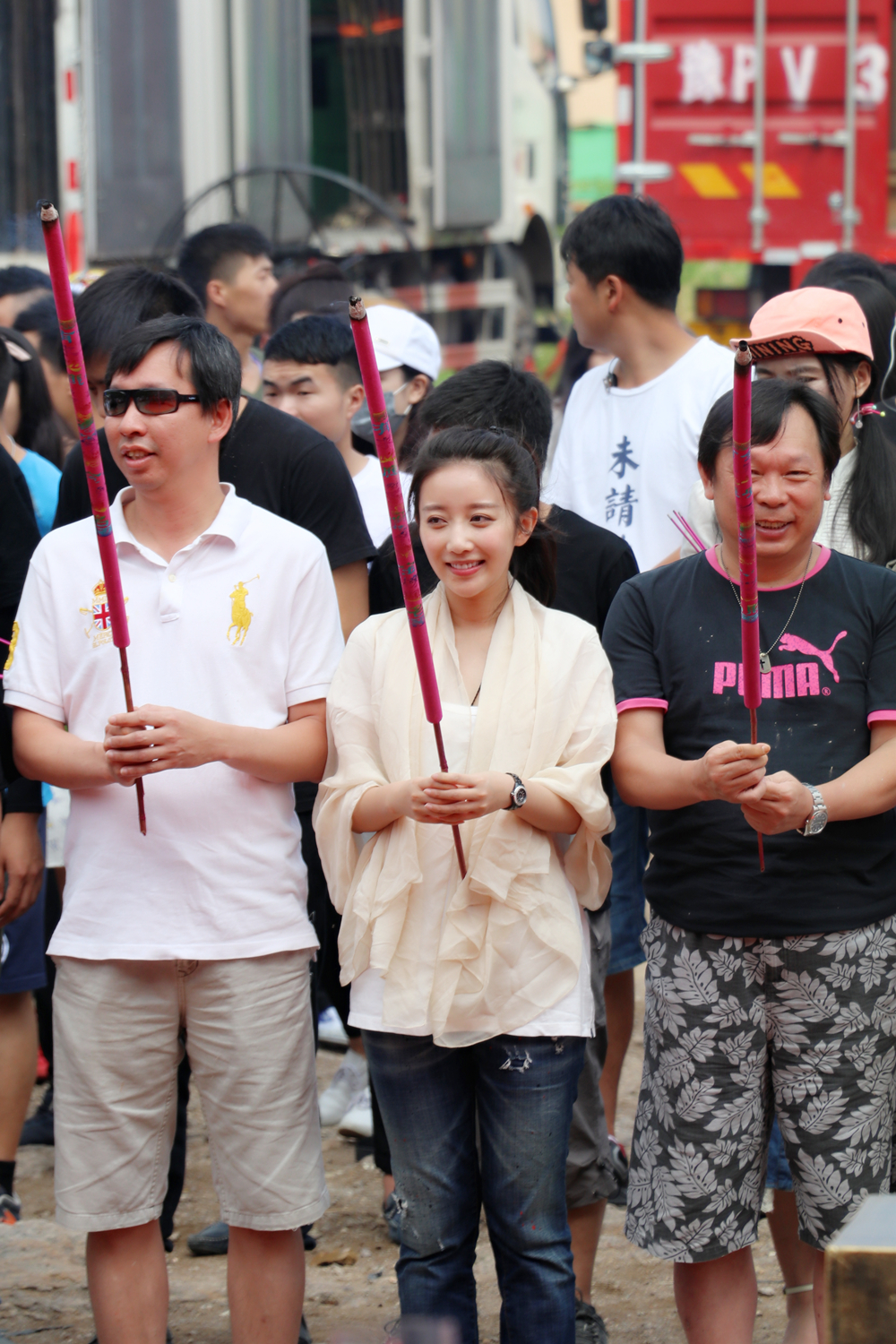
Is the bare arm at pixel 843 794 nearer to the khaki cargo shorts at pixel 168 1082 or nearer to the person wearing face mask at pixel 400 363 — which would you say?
the khaki cargo shorts at pixel 168 1082

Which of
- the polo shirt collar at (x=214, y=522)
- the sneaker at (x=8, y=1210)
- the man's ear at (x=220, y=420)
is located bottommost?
the sneaker at (x=8, y=1210)

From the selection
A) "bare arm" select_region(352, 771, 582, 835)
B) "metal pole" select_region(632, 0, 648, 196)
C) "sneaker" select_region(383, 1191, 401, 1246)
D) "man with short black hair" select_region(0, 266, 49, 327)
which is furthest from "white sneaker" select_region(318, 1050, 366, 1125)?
"metal pole" select_region(632, 0, 648, 196)

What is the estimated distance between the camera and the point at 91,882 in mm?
2346

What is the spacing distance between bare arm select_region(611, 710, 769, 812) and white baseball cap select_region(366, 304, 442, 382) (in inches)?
70.0

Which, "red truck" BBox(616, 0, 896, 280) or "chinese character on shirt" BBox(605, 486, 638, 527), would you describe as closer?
"chinese character on shirt" BBox(605, 486, 638, 527)

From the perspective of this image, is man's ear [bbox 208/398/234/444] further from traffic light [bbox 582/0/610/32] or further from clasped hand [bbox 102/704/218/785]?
traffic light [bbox 582/0/610/32]

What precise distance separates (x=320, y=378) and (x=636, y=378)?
822 millimetres

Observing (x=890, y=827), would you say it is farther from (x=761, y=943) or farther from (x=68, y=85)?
(x=68, y=85)

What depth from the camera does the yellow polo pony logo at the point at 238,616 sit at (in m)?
2.35

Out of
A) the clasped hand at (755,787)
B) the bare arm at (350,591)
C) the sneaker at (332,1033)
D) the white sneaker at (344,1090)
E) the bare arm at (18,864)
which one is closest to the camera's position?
the clasped hand at (755,787)

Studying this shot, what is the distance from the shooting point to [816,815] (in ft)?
7.04

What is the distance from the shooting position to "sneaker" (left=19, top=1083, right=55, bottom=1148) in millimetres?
3705

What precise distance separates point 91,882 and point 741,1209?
107cm

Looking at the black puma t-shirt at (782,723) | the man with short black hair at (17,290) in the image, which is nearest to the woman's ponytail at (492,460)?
the black puma t-shirt at (782,723)
